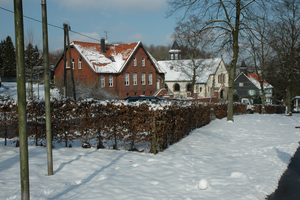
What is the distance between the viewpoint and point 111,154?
7895 mm

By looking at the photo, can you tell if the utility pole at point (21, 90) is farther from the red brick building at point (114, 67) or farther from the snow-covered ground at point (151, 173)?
the red brick building at point (114, 67)

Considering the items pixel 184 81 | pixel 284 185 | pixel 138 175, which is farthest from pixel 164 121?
pixel 184 81

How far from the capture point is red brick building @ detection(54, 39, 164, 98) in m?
38.1

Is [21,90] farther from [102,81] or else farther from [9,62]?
[9,62]

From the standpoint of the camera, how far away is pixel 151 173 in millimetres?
6438

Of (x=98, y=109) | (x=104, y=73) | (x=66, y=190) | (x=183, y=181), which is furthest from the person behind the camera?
(x=104, y=73)

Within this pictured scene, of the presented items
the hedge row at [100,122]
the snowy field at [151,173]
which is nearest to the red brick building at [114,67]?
the hedge row at [100,122]

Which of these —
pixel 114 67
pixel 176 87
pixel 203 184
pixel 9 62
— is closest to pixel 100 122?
pixel 203 184

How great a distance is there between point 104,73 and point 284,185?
34.2 m

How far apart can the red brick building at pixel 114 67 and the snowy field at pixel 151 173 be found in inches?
1141

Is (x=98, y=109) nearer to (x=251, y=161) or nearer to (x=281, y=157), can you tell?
(x=251, y=161)

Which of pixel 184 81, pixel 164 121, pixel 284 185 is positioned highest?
pixel 184 81

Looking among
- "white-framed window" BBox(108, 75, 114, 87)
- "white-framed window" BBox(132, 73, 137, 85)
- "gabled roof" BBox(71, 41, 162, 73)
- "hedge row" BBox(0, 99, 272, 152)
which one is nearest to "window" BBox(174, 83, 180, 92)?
"white-framed window" BBox(132, 73, 137, 85)

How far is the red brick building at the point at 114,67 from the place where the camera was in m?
38.1
